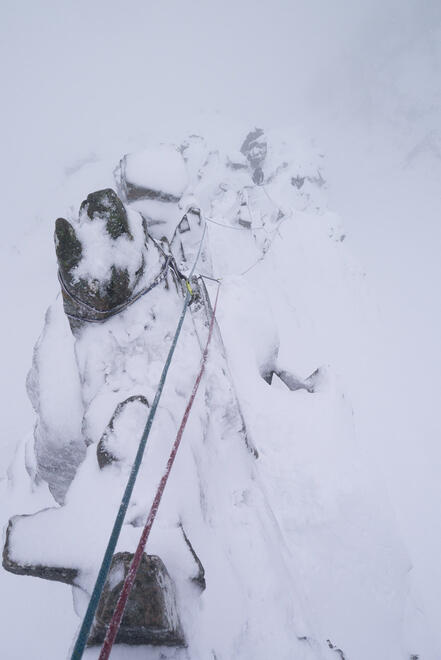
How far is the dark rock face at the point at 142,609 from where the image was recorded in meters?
1.88

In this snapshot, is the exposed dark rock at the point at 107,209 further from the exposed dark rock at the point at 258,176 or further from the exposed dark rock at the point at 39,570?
the exposed dark rock at the point at 258,176

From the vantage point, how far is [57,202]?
2966cm

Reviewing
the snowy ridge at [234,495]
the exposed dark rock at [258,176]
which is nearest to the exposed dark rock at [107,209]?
the snowy ridge at [234,495]

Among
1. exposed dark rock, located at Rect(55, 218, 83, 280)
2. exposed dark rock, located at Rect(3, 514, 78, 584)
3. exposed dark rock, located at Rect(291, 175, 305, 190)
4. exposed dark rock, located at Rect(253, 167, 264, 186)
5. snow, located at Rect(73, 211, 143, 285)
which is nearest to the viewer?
exposed dark rock, located at Rect(3, 514, 78, 584)

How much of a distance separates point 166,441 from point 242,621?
5.57 feet

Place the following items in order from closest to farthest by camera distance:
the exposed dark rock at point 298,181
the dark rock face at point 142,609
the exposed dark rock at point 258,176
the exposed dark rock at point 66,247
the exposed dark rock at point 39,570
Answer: the dark rock face at point 142,609 → the exposed dark rock at point 39,570 → the exposed dark rock at point 66,247 → the exposed dark rock at point 298,181 → the exposed dark rock at point 258,176

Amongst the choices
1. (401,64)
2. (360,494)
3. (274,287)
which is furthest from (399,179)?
(360,494)

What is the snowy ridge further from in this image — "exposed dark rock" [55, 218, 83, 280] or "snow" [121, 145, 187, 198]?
"snow" [121, 145, 187, 198]

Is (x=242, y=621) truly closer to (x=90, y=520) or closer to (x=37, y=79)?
(x=90, y=520)

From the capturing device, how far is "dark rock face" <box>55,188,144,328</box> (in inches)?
130

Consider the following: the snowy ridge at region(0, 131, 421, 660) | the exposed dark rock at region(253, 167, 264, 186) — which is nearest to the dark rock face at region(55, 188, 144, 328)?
the snowy ridge at region(0, 131, 421, 660)

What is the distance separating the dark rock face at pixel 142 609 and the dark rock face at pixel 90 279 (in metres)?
2.53

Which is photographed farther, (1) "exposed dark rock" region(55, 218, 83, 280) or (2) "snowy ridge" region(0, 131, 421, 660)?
(1) "exposed dark rock" region(55, 218, 83, 280)

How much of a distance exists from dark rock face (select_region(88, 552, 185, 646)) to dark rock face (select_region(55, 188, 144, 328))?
2525 mm
